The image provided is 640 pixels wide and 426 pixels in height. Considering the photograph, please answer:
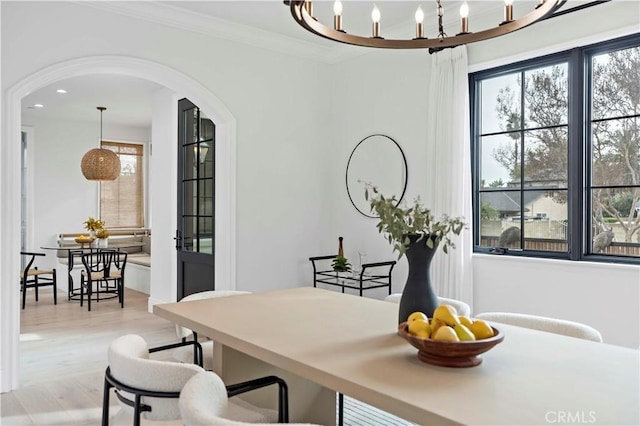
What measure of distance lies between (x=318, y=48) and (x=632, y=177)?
9.96ft

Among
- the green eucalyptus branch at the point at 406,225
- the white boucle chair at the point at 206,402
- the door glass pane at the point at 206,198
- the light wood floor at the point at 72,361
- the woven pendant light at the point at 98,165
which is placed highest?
the woven pendant light at the point at 98,165

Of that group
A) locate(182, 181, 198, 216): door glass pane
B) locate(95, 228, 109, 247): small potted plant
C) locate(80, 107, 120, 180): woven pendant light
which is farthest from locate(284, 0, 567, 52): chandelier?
locate(80, 107, 120, 180): woven pendant light

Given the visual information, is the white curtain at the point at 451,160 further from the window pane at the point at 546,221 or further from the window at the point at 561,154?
the window pane at the point at 546,221

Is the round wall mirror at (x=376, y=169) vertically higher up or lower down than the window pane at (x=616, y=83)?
lower down

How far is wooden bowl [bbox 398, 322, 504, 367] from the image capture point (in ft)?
4.81

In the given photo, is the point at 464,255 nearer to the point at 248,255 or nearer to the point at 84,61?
the point at 248,255

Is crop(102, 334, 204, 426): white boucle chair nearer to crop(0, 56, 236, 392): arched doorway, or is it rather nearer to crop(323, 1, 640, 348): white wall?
crop(0, 56, 236, 392): arched doorway

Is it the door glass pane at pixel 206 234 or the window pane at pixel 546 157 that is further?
the door glass pane at pixel 206 234

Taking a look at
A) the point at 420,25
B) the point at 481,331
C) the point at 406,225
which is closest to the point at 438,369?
the point at 481,331

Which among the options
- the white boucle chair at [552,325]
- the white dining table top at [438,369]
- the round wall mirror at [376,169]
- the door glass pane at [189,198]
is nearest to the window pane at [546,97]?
the round wall mirror at [376,169]

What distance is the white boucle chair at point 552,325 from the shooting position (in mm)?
2092

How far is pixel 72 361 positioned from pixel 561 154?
13.3ft

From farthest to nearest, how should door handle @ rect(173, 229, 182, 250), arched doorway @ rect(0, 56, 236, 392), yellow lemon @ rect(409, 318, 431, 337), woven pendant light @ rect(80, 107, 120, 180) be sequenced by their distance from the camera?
1. woven pendant light @ rect(80, 107, 120, 180)
2. door handle @ rect(173, 229, 182, 250)
3. arched doorway @ rect(0, 56, 236, 392)
4. yellow lemon @ rect(409, 318, 431, 337)

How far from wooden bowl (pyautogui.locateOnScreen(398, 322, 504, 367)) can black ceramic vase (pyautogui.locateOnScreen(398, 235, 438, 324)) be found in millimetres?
336
